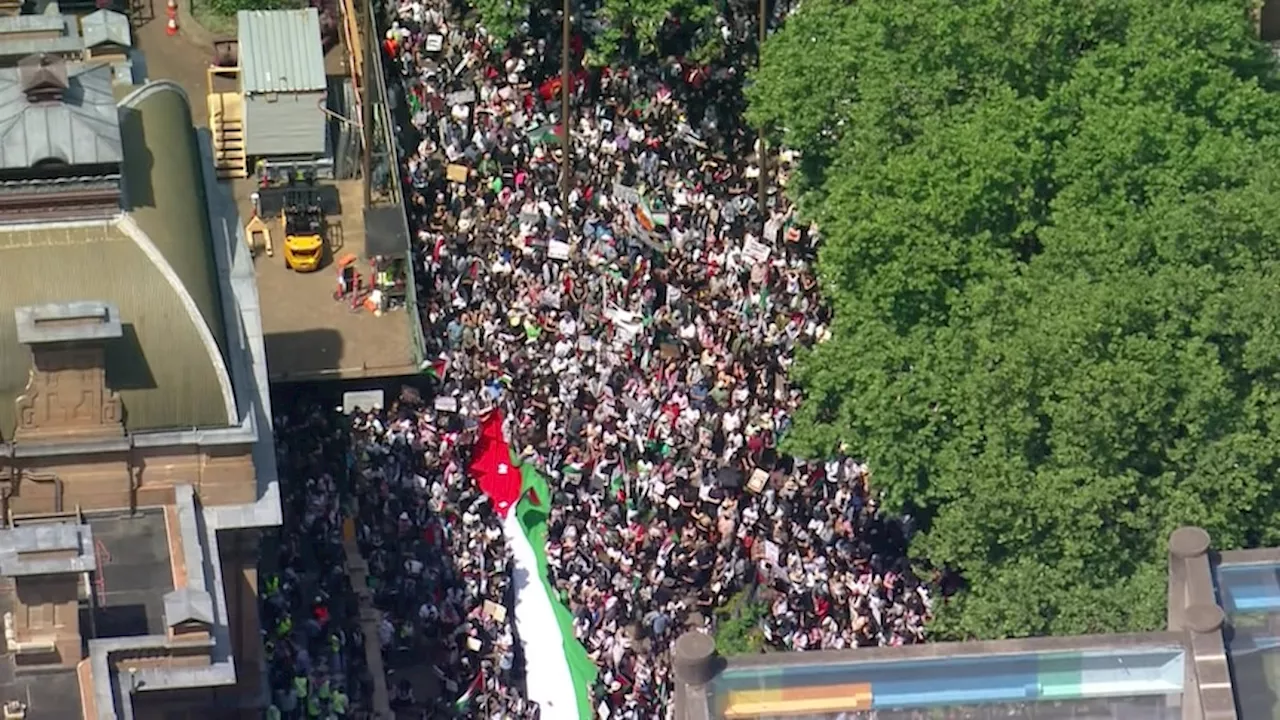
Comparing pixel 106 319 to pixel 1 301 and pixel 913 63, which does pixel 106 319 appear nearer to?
pixel 1 301

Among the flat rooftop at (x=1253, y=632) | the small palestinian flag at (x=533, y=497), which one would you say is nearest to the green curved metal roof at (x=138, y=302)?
the small palestinian flag at (x=533, y=497)

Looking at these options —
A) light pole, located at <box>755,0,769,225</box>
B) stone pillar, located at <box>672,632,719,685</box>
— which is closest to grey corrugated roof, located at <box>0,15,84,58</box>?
light pole, located at <box>755,0,769,225</box>

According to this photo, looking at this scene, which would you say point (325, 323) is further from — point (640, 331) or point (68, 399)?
point (68, 399)

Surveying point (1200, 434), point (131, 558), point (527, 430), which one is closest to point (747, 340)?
point (527, 430)

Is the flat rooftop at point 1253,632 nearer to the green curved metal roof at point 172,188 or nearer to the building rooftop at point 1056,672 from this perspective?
the building rooftop at point 1056,672

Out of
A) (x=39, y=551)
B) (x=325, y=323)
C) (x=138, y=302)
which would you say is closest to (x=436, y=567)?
(x=325, y=323)

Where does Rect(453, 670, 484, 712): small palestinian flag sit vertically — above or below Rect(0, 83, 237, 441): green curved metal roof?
below

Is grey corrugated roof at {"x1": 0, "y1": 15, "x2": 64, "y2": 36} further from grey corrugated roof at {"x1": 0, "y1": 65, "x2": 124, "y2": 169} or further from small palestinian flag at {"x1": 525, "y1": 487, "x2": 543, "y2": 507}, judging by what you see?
small palestinian flag at {"x1": 525, "y1": 487, "x2": 543, "y2": 507}
